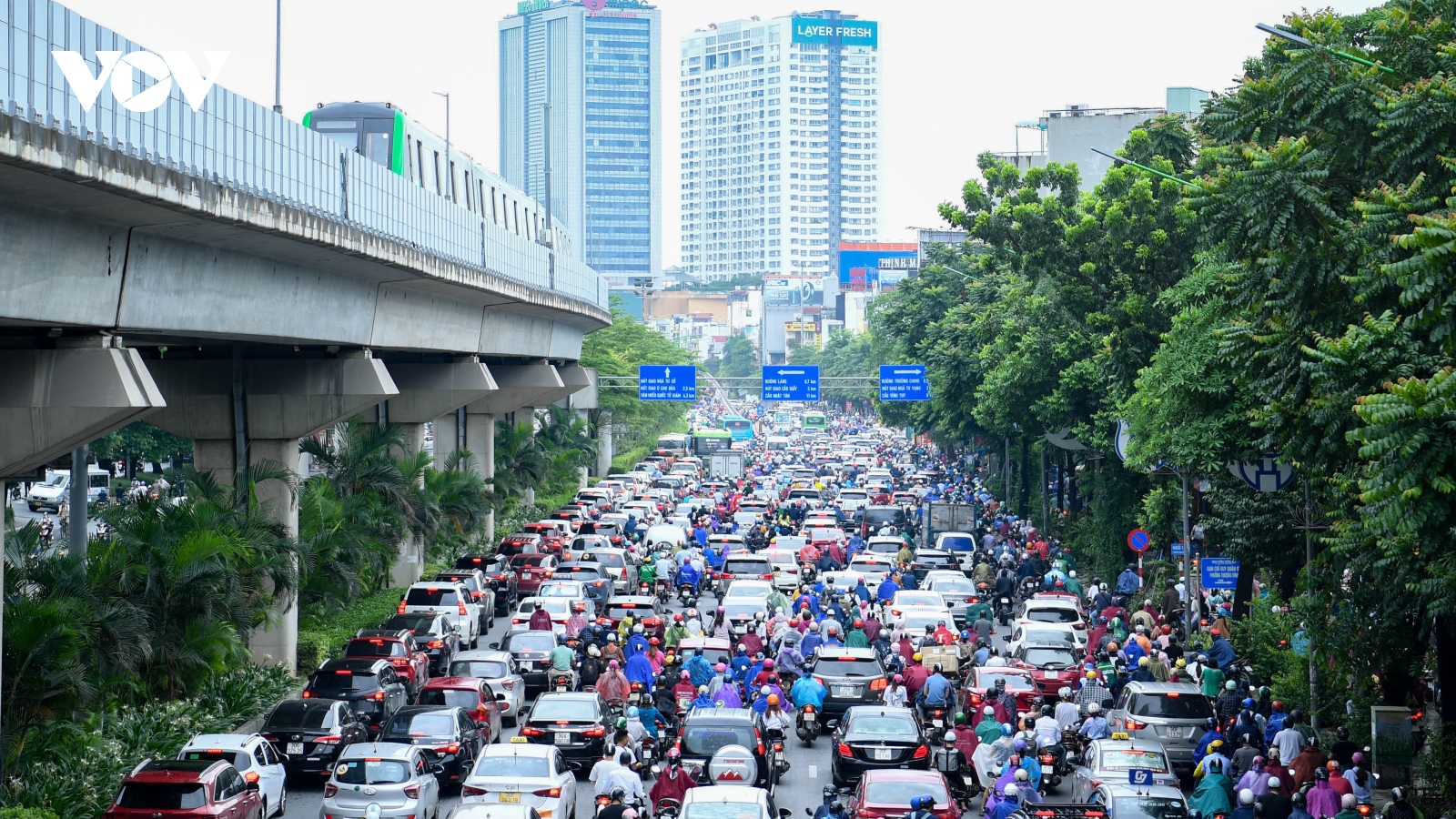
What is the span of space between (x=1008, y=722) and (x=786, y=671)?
19.6 ft

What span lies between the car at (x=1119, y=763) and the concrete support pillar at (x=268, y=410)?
15718 millimetres

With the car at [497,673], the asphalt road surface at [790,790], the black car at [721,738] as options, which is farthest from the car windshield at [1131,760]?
the car at [497,673]

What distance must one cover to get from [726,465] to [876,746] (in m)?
64.9

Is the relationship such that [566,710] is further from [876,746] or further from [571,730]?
[876,746]

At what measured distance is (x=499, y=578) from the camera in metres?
41.3

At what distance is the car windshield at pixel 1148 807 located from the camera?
1656 centimetres

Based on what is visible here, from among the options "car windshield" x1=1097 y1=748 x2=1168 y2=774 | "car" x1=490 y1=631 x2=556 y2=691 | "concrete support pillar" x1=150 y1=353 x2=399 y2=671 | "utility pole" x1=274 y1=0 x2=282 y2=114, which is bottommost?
"car" x1=490 y1=631 x2=556 y2=691

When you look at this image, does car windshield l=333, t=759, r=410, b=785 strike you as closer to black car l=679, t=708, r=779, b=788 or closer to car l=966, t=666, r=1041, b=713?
black car l=679, t=708, r=779, b=788

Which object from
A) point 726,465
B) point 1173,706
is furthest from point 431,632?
point 726,465

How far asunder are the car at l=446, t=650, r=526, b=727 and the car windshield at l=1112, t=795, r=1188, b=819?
10911 millimetres

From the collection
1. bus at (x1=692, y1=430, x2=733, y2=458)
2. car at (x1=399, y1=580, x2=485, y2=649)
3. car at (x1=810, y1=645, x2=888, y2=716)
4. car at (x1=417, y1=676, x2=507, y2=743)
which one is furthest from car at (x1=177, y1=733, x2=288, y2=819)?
bus at (x1=692, y1=430, x2=733, y2=458)

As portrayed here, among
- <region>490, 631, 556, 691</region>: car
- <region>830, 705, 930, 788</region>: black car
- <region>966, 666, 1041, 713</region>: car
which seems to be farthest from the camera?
<region>490, 631, 556, 691</region>: car

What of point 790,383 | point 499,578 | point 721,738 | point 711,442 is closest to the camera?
point 721,738

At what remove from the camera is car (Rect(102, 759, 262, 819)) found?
1661cm
